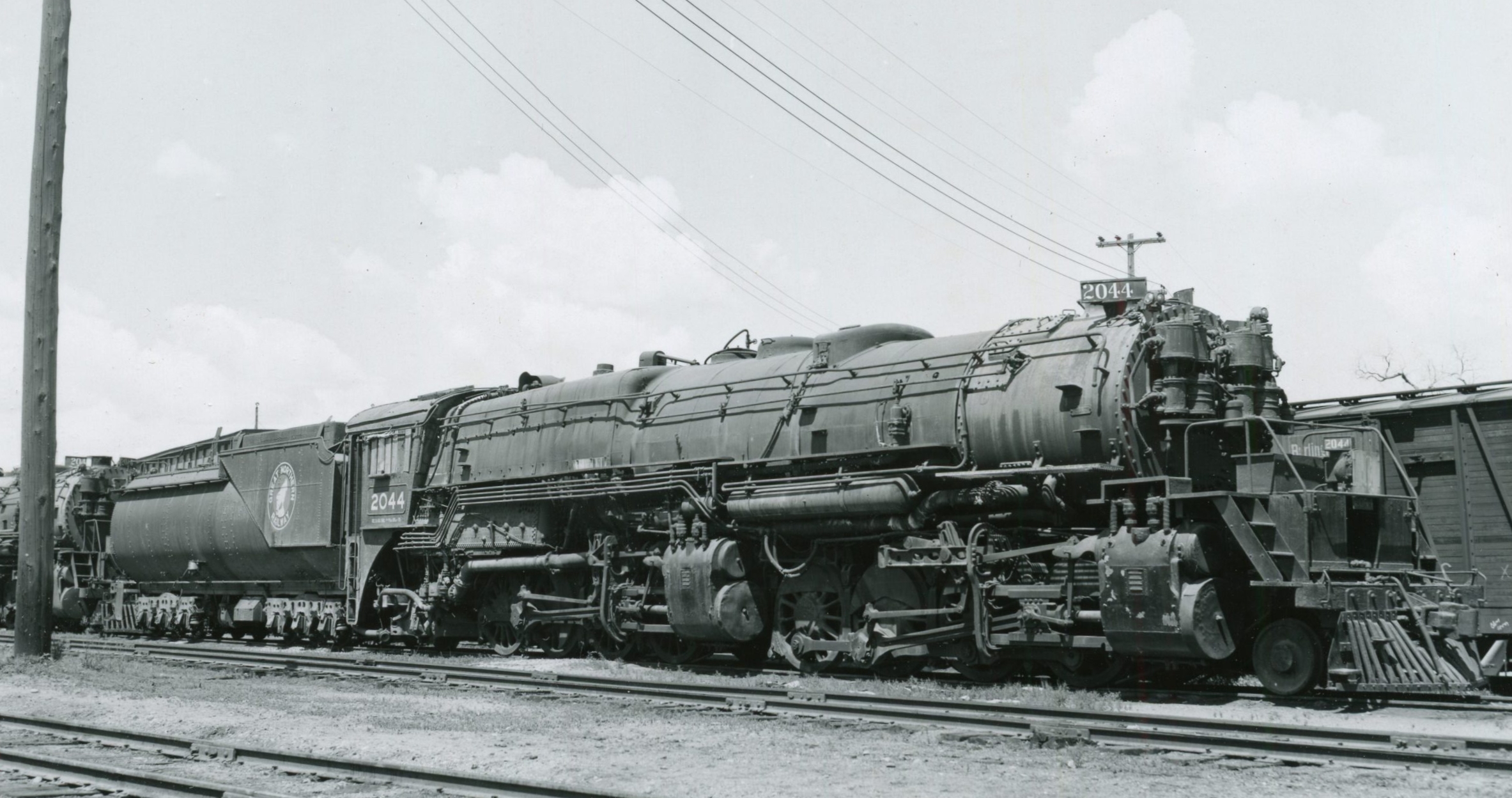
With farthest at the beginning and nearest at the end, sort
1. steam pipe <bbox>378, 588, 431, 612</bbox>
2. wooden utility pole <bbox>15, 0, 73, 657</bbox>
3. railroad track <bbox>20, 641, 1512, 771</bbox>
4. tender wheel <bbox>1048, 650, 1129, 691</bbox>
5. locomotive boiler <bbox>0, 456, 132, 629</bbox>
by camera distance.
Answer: locomotive boiler <bbox>0, 456, 132, 629</bbox> → steam pipe <bbox>378, 588, 431, 612</bbox> → wooden utility pole <bbox>15, 0, 73, 657</bbox> → tender wheel <bbox>1048, 650, 1129, 691</bbox> → railroad track <bbox>20, 641, 1512, 771</bbox>

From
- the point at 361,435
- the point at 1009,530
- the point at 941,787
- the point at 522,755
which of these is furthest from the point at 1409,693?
the point at 361,435

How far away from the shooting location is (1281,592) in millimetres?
12648

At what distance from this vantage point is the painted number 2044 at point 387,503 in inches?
836

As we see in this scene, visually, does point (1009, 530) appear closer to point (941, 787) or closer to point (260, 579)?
point (941, 787)

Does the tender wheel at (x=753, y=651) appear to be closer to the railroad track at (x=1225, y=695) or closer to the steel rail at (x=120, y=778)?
the railroad track at (x=1225, y=695)

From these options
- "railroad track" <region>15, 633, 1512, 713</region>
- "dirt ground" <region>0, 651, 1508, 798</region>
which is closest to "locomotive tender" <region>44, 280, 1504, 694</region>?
"railroad track" <region>15, 633, 1512, 713</region>

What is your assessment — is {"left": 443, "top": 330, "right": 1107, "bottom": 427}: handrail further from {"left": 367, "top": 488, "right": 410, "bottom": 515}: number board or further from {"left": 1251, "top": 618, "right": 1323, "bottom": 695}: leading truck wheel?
{"left": 1251, "top": 618, "right": 1323, "bottom": 695}: leading truck wheel

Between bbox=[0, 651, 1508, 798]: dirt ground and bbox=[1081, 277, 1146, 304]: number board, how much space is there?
4.36 m

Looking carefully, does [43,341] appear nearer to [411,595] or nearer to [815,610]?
[411,595]

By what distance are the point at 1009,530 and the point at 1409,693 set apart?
4582 millimetres

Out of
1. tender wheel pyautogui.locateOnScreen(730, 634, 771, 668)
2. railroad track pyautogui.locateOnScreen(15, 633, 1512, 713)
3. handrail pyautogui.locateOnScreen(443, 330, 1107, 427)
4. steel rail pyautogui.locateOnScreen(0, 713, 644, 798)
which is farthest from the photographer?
tender wheel pyautogui.locateOnScreen(730, 634, 771, 668)

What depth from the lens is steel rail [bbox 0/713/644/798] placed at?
8320mm

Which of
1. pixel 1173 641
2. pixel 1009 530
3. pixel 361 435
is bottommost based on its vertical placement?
pixel 1173 641

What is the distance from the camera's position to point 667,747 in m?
10.4
